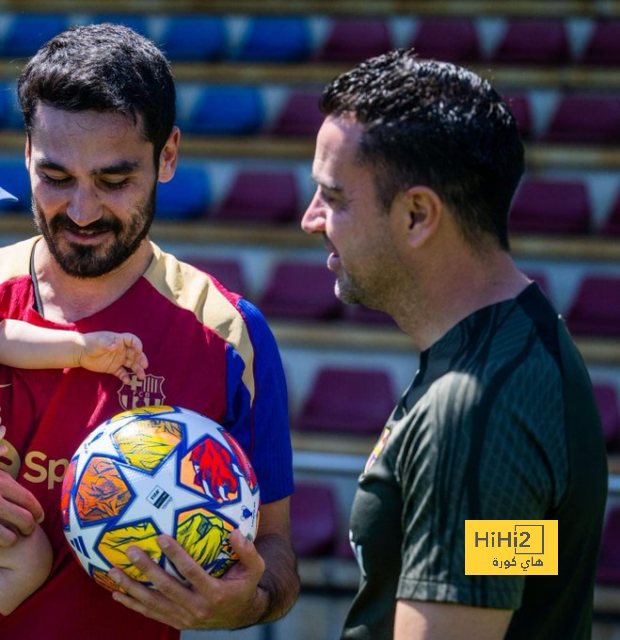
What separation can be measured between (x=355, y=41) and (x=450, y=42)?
0.63 meters

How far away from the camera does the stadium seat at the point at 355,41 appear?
22.2 ft

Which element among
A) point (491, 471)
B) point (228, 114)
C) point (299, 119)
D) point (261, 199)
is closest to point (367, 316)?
point (261, 199)

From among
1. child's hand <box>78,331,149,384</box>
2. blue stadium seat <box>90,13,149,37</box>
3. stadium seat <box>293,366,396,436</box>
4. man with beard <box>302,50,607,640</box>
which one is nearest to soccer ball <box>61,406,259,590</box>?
child's hand <box>78,331,149,384</box>

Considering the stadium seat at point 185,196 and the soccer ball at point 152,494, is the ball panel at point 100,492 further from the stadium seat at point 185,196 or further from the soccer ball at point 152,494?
the stadium seat at point 185,196

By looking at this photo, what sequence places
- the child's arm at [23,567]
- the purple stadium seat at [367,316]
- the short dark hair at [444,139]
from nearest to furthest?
1. the short dark hair at [444,139]
2. the child's arm at [23,567]
3. the purple stadium seat at [367,316]

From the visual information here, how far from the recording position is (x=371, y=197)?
1.91 metres

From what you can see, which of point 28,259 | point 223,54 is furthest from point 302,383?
point 28,259

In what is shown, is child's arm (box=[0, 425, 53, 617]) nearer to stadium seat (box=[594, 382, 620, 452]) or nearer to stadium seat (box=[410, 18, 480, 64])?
stadium seat (box=[594, 382, 620, 452])

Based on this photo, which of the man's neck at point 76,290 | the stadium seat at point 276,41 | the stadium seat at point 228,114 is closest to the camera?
the man's neck at point 76,290

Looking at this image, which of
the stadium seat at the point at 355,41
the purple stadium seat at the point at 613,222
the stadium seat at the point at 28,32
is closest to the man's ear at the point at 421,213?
the purple stadium seat at the point at 613,222

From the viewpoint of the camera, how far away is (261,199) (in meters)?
6.37

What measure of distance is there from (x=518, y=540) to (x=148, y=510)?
690mm

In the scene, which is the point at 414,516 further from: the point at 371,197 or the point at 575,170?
the point at 575,170

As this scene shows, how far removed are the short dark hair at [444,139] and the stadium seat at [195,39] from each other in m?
5.38
